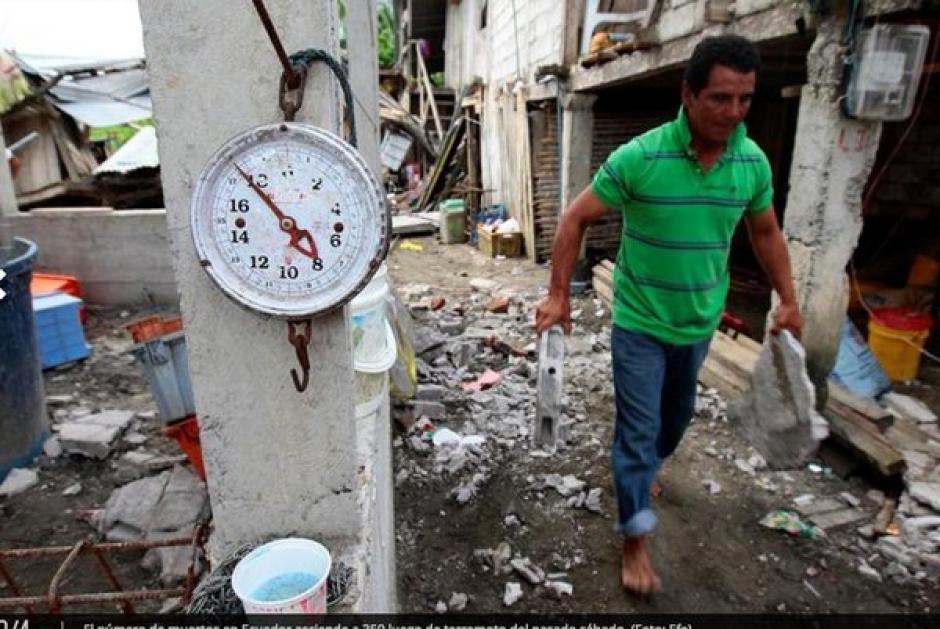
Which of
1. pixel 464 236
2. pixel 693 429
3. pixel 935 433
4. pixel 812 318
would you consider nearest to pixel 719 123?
pixel 812 318

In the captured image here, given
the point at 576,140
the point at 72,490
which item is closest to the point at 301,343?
the point at 72,490

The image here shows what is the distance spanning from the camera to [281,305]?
1.33 meters

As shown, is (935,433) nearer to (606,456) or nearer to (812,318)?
(812,318)

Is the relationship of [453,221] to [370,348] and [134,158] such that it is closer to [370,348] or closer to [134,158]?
[134,158]

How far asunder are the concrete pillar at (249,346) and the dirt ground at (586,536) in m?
1.37

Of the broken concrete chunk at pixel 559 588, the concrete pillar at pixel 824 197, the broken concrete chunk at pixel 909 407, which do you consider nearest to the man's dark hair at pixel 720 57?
the concrete pillar at pixel 824 197

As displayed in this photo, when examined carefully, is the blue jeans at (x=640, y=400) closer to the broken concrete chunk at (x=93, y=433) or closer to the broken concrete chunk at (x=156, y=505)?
the broken concrete chunk at (x=156, y=505)

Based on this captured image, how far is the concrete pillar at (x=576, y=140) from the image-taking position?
779cm

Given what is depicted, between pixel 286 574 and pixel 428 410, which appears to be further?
pixel 428 410

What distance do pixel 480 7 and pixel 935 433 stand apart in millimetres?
12804

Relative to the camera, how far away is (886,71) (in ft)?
Result: 10.9

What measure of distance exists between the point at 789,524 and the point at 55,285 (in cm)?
686

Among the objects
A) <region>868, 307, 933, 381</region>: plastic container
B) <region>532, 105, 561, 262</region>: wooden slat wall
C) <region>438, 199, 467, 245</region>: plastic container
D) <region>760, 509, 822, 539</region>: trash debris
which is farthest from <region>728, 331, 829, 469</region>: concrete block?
<region>438, 199, 467, 245</region>: plastic container

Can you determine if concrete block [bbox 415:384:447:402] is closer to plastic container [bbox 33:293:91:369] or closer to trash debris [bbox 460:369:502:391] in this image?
trash debris [bbox 460:369:502:391]
